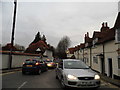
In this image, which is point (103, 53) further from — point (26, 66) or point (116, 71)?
point (26, 66)

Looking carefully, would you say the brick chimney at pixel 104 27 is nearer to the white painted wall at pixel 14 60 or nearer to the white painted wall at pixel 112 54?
the white painted wall at pixel 112 54

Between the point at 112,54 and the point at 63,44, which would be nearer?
the point at 112,54

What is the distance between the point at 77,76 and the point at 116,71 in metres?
8.17

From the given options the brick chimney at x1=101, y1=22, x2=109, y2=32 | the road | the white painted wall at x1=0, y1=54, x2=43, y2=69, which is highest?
the brick chimney at x1=101, y1=22, x2=109, y2=32

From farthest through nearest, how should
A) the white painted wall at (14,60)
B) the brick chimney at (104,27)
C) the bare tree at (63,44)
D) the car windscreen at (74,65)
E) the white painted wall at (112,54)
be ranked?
1. the bare tree at (63,44)
2. the brick chimney at (104,27)
3. the white painted wall at (14,60)
4. the white painted wall at (112,54)
5. the car windscreen at (74,65)

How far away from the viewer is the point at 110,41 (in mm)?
14820

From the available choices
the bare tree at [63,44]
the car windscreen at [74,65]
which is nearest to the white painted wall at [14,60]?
the car windscreen at [74,65]

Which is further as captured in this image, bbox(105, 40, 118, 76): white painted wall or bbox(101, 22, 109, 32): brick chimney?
bbox(101, 22, 109, 32): brick chimney

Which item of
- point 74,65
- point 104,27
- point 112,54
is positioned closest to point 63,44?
point 104,27

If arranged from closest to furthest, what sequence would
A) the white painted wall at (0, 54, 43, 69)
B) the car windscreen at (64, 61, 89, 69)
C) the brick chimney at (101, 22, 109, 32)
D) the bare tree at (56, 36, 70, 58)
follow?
the car windscreen at (64, 61, 89, 69)
the white painted wall at (0, 54, 43, 69)
the brick chimney at (101, 22, 109, 32)
the bare tree at (56, 36, 70, 58)

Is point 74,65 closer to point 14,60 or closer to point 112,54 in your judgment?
point 112,54

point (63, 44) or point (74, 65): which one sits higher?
point (63, 44)

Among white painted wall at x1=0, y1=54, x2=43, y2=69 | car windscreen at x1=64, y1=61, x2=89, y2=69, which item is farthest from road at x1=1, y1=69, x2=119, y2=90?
white painted wall at x1=0, y1=54, x2=43, y2=69

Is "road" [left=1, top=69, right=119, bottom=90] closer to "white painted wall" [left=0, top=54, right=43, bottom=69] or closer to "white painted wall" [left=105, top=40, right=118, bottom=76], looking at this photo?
"white painted wall" [left=105, top=40, right=118, bottom=76]
